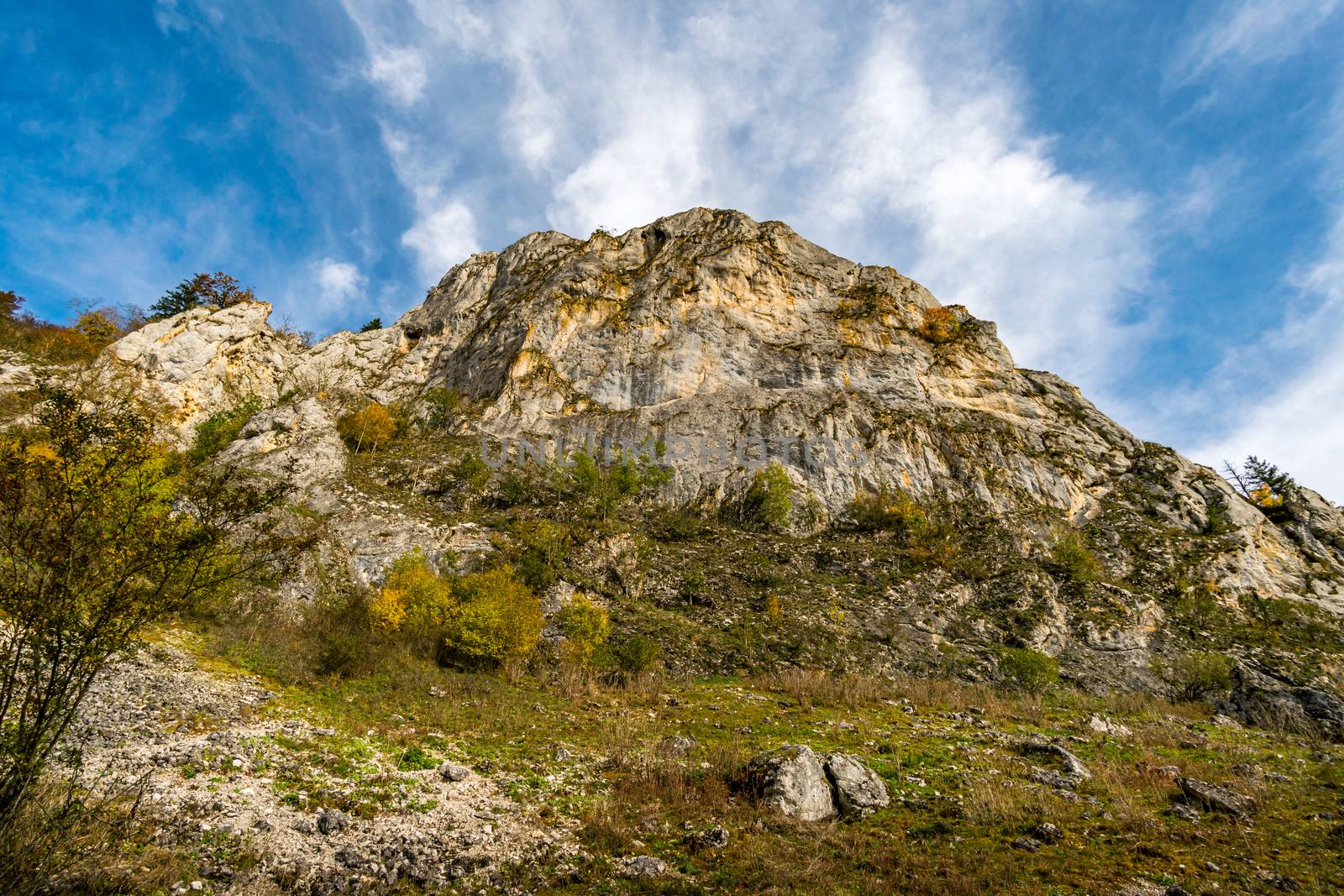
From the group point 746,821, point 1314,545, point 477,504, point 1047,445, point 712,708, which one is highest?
point 1047,445

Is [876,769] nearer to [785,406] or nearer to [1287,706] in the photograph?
[1287,706]

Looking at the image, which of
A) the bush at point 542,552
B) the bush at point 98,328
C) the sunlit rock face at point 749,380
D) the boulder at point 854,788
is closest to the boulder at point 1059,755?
the boulder at point 854,788

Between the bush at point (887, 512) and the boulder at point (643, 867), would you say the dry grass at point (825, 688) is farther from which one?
the bush at point (887, 512)

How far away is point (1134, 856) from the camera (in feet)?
27.2

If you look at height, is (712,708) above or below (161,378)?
below

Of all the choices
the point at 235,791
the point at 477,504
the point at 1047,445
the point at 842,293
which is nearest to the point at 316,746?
the point at 235,791

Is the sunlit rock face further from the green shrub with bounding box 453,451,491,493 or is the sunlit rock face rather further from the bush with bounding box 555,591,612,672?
the bush with bounding box 555,591,612,672

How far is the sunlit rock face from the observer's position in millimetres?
50750

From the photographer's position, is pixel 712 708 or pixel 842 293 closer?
pixel 712 708

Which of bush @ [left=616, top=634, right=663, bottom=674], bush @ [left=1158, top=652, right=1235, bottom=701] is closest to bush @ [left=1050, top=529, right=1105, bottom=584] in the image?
bush @ [left=1158, top=652, right=1235, bottom=701]

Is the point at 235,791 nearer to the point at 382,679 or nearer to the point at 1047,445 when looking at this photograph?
the point at 382,679

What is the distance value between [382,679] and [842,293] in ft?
234

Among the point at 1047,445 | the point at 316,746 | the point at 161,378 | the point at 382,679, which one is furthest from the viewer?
the point at 1047,445

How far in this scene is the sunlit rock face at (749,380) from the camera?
50750 millimetres
